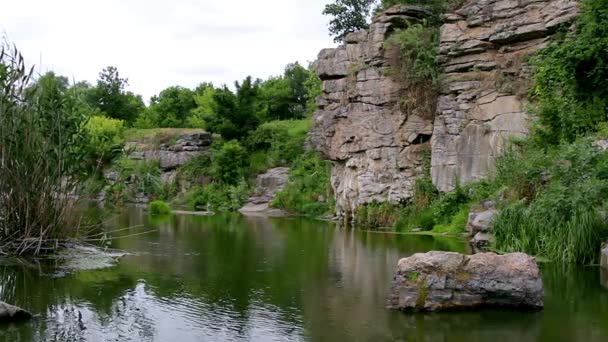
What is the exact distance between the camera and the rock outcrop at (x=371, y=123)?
26.8m

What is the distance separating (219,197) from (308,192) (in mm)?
6649

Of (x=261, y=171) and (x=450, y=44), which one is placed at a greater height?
(x=450, y=44)

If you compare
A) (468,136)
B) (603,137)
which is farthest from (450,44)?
(603,137)

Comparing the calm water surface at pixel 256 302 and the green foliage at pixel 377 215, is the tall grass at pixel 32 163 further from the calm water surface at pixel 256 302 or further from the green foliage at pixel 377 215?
the green foliage at pixel 377 215

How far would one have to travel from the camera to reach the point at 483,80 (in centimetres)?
2461

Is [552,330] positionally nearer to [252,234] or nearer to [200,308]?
[200,308]

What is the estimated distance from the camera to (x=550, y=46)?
22422mm

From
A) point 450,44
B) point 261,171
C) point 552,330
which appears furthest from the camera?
point 261,171

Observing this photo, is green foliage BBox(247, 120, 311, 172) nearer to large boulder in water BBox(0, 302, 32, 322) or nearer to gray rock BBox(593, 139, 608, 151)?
gray rock BBox(593, 139, 608, 151)

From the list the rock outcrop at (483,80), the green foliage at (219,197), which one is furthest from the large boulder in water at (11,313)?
the green foliage at (219,197)

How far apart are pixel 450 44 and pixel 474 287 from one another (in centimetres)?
1707

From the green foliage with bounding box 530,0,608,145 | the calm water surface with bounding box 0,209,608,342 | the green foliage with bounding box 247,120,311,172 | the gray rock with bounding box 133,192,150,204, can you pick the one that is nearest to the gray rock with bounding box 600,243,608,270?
the calm water surface with bounding box 0,209,608,342

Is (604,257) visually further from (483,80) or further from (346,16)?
(346,16)

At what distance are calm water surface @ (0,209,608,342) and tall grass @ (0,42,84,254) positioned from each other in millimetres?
1296
